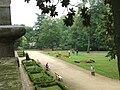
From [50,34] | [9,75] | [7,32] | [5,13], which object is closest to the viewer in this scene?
[9,75]

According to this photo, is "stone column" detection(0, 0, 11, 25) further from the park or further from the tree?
the tree

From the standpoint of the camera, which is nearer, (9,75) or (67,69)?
(9,75)

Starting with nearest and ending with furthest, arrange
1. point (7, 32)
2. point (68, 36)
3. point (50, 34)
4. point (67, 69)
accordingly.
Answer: point (7, 32), point (67, 69), point (68, 36), point (50, 34)

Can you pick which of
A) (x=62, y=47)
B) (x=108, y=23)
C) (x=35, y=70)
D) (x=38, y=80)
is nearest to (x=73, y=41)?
(x=62, y=47)

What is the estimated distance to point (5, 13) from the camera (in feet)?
10.4

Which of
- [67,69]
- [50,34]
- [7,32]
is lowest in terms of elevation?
[67,69]

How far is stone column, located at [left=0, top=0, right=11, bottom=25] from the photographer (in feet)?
10.3

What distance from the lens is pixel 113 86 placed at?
16734 millimetres

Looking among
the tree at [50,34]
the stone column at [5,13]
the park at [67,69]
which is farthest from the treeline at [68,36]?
the stone column at [5,13]

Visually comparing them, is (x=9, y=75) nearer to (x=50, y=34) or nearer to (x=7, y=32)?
(x=7, y=32)

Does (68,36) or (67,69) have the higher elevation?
(68,36)

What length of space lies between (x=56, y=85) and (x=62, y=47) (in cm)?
5385

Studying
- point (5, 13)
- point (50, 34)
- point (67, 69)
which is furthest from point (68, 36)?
point (5, 13)

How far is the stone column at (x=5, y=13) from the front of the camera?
3129 millimetres
